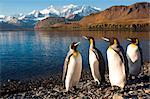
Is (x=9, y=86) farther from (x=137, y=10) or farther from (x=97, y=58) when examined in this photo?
(x=137, y=10)

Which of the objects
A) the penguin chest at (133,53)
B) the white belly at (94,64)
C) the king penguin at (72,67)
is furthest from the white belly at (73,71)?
the penguin chest at (133,53)

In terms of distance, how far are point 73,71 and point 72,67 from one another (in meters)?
0.15

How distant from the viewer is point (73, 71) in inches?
366

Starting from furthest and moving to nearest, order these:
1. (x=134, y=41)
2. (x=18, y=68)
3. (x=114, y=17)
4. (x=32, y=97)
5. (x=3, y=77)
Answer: (x=114, y=17), (x=18, y=68), (x=3, y=77), (x=134, y=41), (x=32, y=97)

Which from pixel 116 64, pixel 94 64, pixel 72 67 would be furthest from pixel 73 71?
pixel 116 64

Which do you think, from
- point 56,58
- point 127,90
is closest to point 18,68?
point 56,58

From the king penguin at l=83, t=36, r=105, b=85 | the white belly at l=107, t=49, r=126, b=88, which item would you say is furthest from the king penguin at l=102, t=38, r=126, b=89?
the king penguin at l=83, t=36, r=105, b=85

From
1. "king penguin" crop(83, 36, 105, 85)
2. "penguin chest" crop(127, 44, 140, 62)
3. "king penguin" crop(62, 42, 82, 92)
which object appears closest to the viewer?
"king penguin" crop(62, 42, 82, 92)

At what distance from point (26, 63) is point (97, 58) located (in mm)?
12732

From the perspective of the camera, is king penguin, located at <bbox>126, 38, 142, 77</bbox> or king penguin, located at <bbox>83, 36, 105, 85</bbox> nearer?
king penguin, located at <bbox>83, 36, 105, 85</bbox>

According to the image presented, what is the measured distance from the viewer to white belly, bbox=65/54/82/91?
9156mm

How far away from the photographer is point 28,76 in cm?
1652

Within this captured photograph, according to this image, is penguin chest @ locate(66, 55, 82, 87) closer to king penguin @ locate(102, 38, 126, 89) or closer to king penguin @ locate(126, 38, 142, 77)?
king penguin @ locate(102, 38, 126, 89)

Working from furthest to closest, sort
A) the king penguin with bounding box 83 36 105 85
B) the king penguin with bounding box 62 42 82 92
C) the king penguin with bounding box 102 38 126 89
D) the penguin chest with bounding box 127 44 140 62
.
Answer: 1. the penguin chest with bounding box 127 44 140 62
2. the king penguin with bounding box 83 36 105 85
3. the king penguin with bounding box 62 42 82 92
4. the king penguin with bounding box 102 38 126 89
